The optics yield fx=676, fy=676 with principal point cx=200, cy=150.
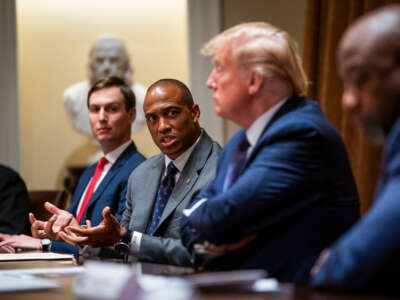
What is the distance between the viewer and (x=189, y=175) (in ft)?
8.78

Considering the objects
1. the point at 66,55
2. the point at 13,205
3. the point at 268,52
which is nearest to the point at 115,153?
the point at 13,205

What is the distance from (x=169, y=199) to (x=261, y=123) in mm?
784

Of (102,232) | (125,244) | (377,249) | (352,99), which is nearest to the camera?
(377,249)

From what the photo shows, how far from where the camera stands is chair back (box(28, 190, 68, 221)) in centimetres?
372

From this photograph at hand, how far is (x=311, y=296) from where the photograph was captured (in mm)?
1311

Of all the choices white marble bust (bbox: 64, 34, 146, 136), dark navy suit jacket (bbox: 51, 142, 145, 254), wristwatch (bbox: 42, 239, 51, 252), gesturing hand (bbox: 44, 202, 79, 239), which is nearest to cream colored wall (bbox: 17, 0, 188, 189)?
white marble bust (bbox: 64, 34, 146, 136)

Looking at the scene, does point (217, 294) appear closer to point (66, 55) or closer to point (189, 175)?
point (189, 175)

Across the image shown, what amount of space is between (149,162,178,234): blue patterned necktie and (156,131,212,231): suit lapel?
70 mm

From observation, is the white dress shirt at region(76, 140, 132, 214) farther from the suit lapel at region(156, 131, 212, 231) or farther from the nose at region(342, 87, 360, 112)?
the nose at region(342, 87, 360, 112)

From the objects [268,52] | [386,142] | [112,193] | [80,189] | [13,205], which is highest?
[268,52]

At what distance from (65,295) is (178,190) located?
1.19 metres

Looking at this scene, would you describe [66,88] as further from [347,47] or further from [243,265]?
[347,47]

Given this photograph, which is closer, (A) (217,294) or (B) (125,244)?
(A) (217,294)

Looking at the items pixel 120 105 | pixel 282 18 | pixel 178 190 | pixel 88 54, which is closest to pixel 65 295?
pixel 178 190
